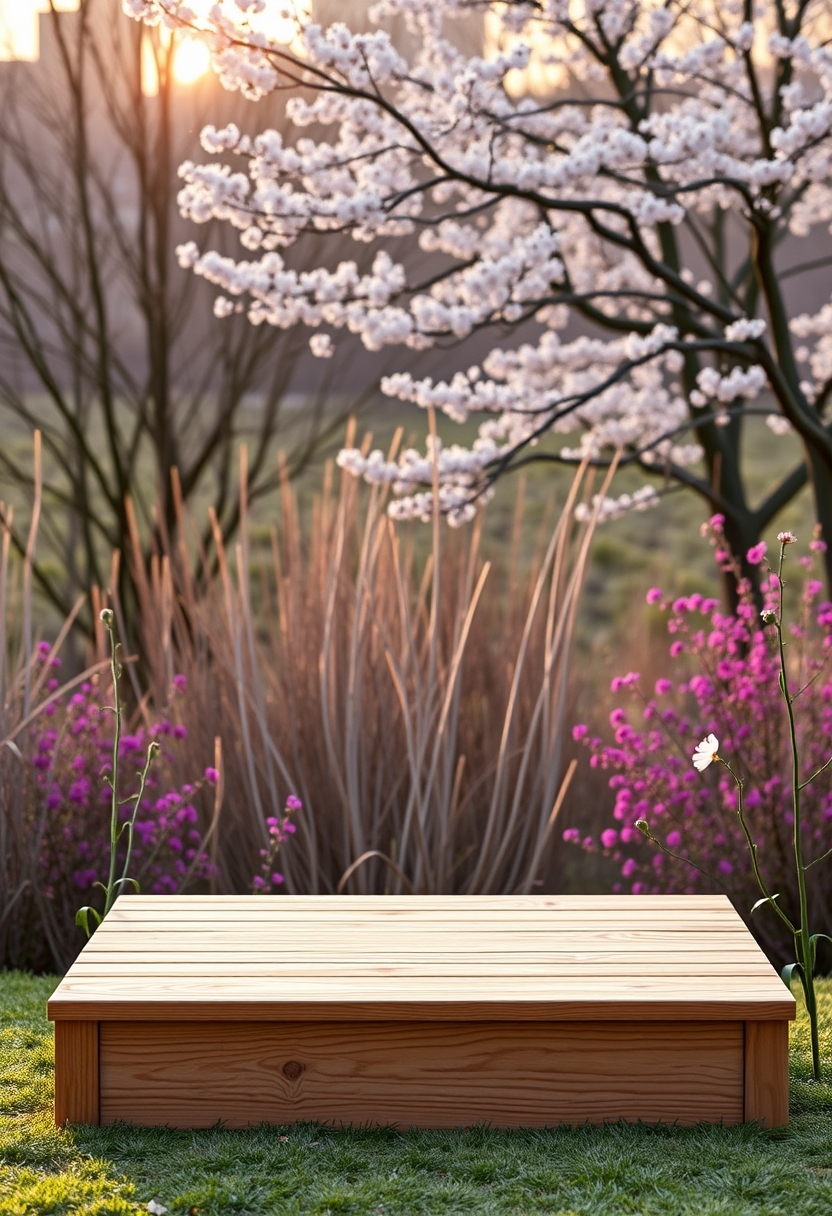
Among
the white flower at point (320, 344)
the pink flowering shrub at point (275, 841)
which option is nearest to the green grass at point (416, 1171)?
the pink flowering shrub at point (275, 841)

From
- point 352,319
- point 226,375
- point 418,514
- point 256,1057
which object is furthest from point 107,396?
point 256,1057

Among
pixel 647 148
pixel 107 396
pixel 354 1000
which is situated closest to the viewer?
pixel 354 1000

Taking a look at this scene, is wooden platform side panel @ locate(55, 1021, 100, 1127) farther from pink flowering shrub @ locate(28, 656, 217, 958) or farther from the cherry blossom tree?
the cherry blossom tree

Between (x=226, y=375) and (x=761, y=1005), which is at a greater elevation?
(x=226, y=375)

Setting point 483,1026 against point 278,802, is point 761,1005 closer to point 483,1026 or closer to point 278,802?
point 483,1026

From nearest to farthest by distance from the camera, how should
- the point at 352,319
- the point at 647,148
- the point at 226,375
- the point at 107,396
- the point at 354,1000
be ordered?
the point at 354,1000
the point at 647,148
the point at 352,319
the point at 107,396
the point at 226,375

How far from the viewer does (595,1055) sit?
197 centimetres

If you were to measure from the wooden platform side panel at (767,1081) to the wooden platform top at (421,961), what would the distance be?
81 mm

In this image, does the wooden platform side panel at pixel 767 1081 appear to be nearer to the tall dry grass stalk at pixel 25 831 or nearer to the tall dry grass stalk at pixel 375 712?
the tall dry grass stalk at pixel 375 712

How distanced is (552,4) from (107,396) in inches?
83.8

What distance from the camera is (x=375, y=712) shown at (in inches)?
132

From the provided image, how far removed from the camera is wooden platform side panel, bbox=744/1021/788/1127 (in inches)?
77.4

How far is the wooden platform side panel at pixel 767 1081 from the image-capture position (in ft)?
6.45

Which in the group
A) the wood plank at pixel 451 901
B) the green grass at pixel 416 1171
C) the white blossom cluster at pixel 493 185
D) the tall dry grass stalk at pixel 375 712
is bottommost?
the green grass at pixel 416 1171
